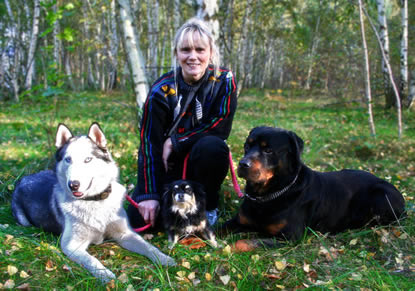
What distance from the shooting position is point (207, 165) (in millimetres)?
3340

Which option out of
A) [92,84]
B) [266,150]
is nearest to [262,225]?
[266,150]

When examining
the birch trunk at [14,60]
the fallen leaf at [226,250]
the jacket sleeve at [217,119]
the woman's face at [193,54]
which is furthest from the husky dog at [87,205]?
the birch trunk at [14,60]

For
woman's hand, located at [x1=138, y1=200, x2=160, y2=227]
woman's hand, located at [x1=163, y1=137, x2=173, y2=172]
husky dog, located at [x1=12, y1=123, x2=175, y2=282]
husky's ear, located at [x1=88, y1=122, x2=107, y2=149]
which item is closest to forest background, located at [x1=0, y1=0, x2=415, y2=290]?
husky dog, located at [x1=12, y1=123, x2=175, y2=282]

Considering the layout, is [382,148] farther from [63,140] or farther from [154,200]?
[63,140]

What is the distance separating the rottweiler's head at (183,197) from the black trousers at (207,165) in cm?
30

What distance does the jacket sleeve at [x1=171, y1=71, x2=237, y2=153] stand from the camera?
3479 millimetres

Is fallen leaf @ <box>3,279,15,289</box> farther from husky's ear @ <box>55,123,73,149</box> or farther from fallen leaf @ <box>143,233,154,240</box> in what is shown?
fallen leaf @ <box>143,233,154,240</box>

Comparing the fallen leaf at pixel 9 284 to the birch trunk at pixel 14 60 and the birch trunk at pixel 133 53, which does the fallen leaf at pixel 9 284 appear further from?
the birch trunk at pixel 14 60

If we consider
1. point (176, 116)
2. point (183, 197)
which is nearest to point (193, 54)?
point (176, 116)

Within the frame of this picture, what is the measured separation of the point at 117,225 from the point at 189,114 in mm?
1458

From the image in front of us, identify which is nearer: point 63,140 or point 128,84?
point 63,140

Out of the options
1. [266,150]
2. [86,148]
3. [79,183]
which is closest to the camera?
[79,183]

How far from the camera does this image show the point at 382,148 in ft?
24.1

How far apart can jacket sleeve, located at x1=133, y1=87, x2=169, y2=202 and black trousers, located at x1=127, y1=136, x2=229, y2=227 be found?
211mm
